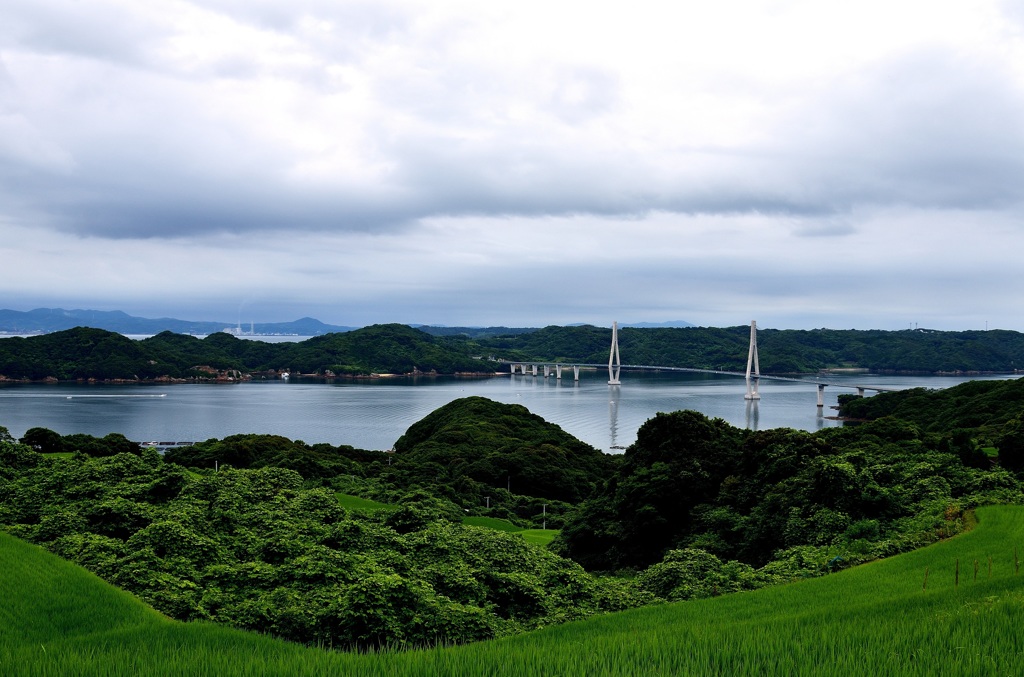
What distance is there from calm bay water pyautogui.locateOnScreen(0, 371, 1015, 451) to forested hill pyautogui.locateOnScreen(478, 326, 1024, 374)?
17.9m

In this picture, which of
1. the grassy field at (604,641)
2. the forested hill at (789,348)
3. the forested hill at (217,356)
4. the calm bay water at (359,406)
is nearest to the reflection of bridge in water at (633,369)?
the calm bay water at (359,406)

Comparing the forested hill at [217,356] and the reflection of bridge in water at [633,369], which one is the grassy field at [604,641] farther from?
the forested hill at [217,356]

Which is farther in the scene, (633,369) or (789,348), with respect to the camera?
(789,348)

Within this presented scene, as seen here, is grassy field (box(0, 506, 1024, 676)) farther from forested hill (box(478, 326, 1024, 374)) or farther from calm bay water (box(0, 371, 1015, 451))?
forested hill (box(478, 326, 1024, 374))

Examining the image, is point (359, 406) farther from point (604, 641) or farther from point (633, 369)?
point (604, 641)

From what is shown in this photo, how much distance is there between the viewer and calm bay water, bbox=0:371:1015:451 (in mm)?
56062

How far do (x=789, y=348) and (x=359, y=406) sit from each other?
308 ft

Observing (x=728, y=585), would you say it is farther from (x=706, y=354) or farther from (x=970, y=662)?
(x=706, y=354)

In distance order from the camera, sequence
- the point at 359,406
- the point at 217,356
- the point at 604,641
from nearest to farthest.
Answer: the point at 604,641
the point at 359,406
the point at 217,356

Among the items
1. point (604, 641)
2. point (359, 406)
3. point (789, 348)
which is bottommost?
point (359, 406)

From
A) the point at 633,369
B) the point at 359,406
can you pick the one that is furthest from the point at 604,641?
the point at 633,369

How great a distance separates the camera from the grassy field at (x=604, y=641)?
15.7ft

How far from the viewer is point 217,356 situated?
12062 cm

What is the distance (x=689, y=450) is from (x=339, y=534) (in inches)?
478
